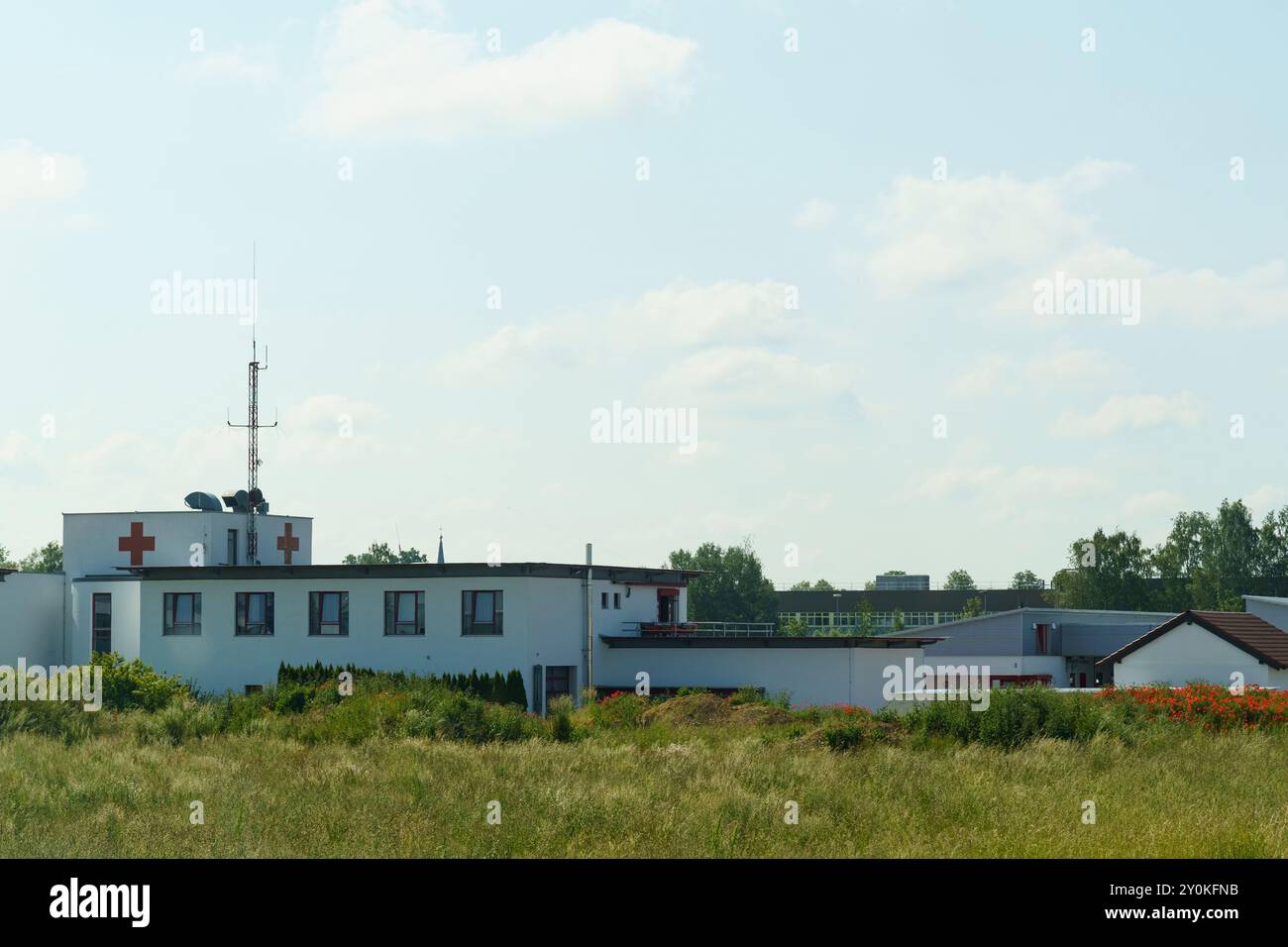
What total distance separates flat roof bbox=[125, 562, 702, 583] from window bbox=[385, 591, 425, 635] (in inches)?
26.2

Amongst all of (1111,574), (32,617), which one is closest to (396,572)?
(32,617)

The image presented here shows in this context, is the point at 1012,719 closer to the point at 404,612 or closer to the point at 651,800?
the point at 651,800

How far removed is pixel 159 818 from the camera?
16.1 meters

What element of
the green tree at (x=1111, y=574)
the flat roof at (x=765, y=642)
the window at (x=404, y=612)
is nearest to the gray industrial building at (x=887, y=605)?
the green tree at (x=1111, y=574)

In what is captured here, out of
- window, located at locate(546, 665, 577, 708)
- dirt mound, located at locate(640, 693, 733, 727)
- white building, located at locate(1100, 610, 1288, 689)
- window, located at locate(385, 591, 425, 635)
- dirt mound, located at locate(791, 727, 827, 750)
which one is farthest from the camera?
window, located at locate(385, 591, 425, 635)

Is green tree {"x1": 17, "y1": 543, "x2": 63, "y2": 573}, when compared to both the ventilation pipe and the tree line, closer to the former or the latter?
the tree line

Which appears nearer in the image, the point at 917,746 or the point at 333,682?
the point at 917,746

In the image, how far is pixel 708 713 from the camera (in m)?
37.6

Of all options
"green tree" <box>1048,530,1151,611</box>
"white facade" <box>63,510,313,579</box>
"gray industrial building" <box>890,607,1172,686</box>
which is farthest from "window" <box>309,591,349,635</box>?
"green tree" <box>1048,530,1151,611</box>

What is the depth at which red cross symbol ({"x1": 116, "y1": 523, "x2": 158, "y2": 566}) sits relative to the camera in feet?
173

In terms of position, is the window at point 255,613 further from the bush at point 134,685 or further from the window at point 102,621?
the window at point 102,621
